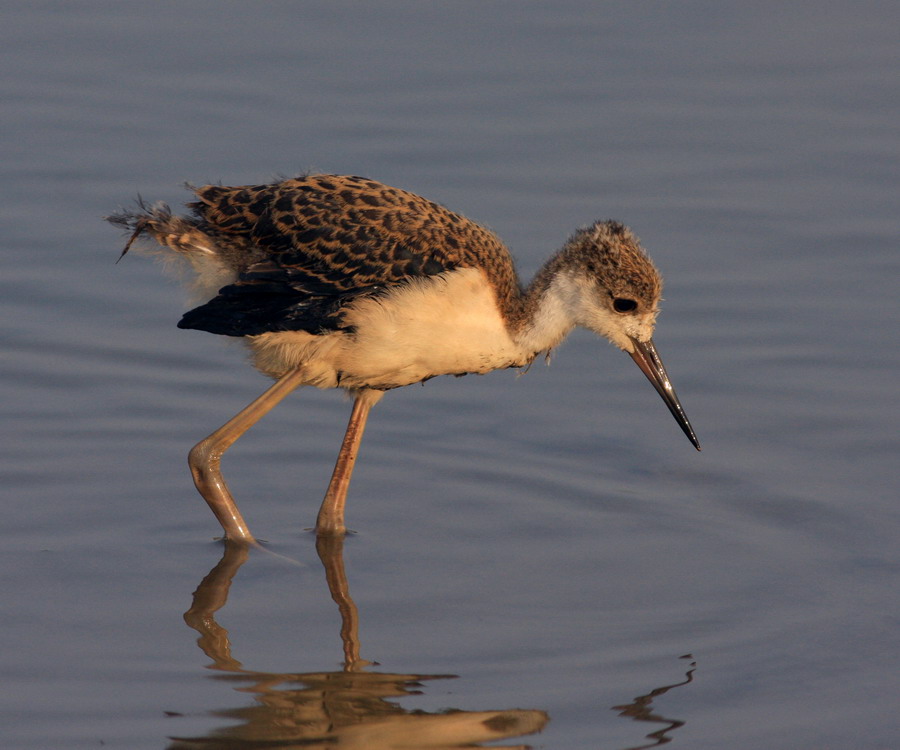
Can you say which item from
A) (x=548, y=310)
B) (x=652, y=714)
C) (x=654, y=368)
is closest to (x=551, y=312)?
(x=548, y=310)

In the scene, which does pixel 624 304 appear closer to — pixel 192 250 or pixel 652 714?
pixel 192 250

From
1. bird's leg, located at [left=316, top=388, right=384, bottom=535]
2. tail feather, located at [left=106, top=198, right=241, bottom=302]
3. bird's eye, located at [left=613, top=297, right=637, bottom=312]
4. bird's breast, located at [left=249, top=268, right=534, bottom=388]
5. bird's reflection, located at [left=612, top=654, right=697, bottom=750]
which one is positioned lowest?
bird's reflection, located at [left=612, top=654, right=697, bottom=750]

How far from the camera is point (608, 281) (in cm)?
755

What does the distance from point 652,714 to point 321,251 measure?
2602mm

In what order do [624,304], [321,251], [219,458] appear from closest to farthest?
[321,251] < [624,304] < [219,458]

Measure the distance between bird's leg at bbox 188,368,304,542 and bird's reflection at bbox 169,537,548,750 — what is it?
103cm

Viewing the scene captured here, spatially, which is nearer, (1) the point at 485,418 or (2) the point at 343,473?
(2) the point at 343,473

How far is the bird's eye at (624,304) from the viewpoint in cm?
761

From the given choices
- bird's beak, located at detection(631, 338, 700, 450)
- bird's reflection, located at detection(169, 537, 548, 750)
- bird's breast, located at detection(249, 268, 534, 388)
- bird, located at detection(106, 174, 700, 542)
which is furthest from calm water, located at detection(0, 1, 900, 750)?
bird's breast, located at detection(249, 268, 534, 388)

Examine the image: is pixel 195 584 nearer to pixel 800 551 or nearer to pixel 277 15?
pixel 800 551

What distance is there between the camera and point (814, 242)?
10312mm

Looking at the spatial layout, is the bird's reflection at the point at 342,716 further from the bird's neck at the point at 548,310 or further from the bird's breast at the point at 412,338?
the bird's neck at the point at 548,310

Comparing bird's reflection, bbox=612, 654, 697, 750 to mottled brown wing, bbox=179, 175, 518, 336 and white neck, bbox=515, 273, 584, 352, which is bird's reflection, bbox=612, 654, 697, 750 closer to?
Result: white neck, bbox=515, 273, 584, 352

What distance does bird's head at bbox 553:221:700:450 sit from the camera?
756 cm
